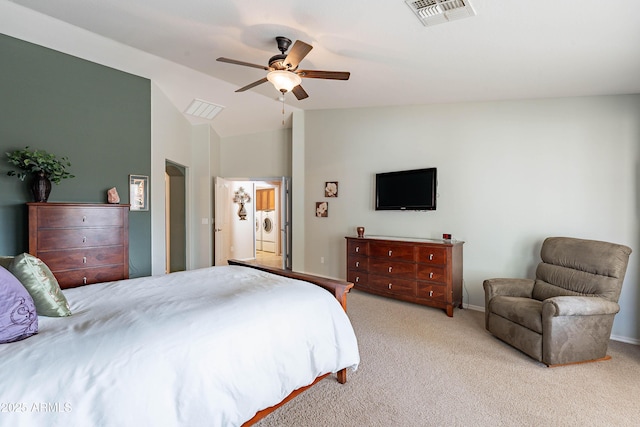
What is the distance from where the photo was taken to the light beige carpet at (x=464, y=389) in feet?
6.53

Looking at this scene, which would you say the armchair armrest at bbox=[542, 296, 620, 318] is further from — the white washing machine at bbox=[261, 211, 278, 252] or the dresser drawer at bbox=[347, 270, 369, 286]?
the white washing machine at bbox=[261, 211, 278, 252]

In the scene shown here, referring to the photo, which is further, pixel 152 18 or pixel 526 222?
pixel 526 222

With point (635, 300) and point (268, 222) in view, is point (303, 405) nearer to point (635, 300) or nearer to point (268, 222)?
point (635, 300)

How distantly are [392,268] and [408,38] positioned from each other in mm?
2757

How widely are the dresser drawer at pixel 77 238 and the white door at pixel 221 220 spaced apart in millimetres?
2962

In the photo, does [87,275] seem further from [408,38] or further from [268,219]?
Result: [268,219]

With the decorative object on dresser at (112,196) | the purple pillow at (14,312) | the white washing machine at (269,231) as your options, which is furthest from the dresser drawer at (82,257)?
the white washing machine at (269,231)

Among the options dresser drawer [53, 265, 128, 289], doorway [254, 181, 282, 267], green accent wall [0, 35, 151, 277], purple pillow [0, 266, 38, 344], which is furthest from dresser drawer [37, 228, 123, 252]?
doorway [254, 181, 282, 267]

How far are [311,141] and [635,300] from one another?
Result: 4.73 m

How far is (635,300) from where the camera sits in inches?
129

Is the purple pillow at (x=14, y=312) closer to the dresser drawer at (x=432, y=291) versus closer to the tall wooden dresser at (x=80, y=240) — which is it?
the tall wooden dresser at (x=80, y=240)

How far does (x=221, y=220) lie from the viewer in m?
6.59

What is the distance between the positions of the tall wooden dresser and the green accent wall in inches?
19.6

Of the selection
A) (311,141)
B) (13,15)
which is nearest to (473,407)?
(311,141)
